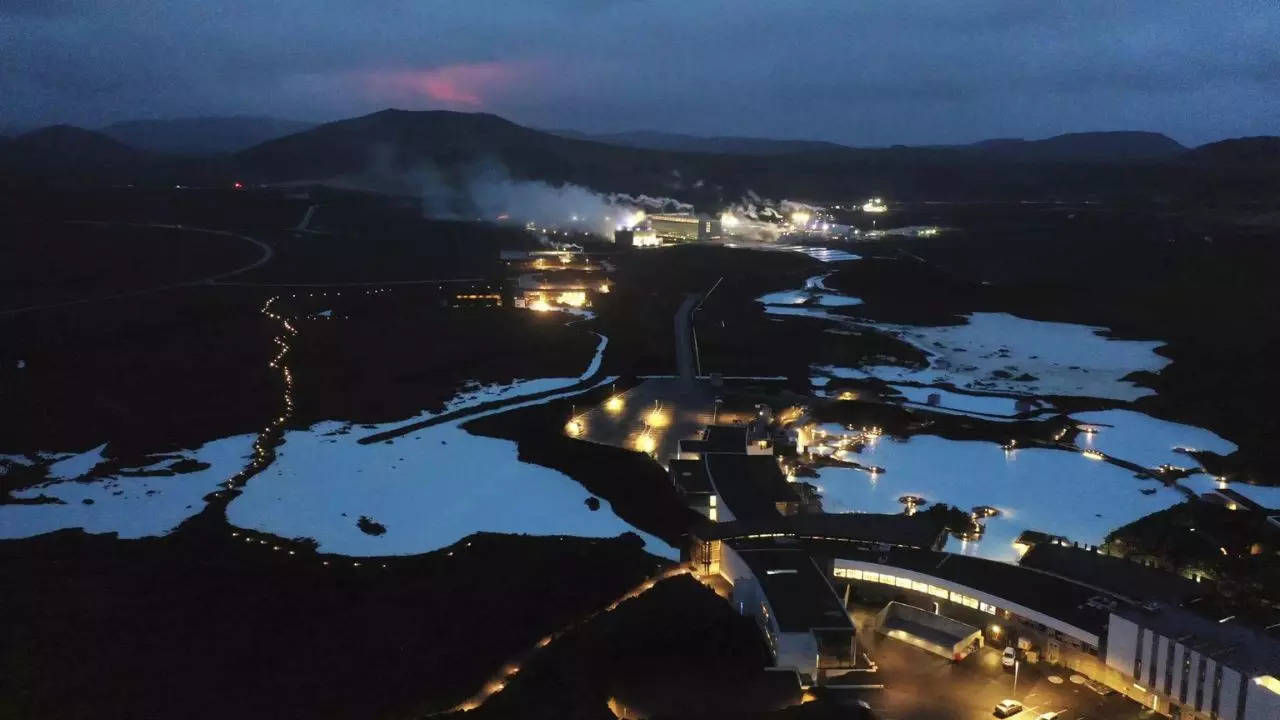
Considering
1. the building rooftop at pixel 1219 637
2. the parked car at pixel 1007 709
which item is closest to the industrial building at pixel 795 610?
the parked car at pixel 1007 709

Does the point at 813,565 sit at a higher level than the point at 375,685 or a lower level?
higher

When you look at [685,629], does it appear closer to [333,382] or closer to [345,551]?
[345,551]

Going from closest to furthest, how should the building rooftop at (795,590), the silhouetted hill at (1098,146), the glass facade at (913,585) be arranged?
the building rooftop at (795,590)
the glass facade at (913,585)
the silhouetted hill at (1098,146)

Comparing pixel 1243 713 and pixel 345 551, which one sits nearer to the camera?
pixel 1243 713

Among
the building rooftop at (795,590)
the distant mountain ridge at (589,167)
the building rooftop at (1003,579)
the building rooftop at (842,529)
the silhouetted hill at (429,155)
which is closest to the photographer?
the building rooftop at (795,590)

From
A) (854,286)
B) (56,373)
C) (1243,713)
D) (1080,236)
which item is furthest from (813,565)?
(1080,236)

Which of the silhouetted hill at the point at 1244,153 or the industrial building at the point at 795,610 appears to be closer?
the industrial building at the point at 795,610

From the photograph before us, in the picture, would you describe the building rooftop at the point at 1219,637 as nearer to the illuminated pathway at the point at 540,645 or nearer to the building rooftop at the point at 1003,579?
the building rooftop at the point at 1003,579
